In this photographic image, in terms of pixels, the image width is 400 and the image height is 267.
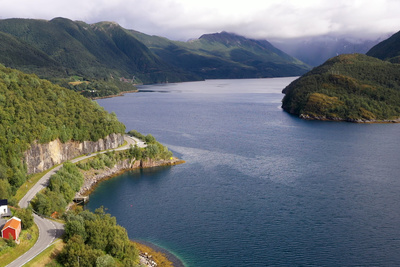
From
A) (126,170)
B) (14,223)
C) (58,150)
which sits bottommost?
(126,170)

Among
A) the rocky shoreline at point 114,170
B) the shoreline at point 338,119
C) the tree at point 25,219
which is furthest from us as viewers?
the shoreline at point 338,119

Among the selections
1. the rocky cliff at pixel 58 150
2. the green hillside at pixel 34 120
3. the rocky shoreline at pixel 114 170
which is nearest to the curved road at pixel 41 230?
the green hillside at pixel 34 120

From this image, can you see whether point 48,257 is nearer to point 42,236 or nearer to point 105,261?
point 42,236

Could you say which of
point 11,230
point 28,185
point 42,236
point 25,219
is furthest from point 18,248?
point 28,185

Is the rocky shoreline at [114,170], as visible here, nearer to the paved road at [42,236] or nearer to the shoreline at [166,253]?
the paved road at [42,236]

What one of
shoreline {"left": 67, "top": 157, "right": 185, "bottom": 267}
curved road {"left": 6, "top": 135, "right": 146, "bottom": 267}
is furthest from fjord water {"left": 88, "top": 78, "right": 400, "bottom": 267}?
curved road {"left": 6, "top": 135, "right": 146, "bottom": 267}

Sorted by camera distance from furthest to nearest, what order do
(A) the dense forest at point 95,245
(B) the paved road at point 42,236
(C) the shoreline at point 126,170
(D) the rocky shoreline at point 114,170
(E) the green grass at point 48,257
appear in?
(D) the rocky shoreline at point 114,170
(C) the shoreline at point 126,170
(A) the dense forest at point 95,245
(B) the paved road at point 42,236
(E) the green grass at point 48,257
